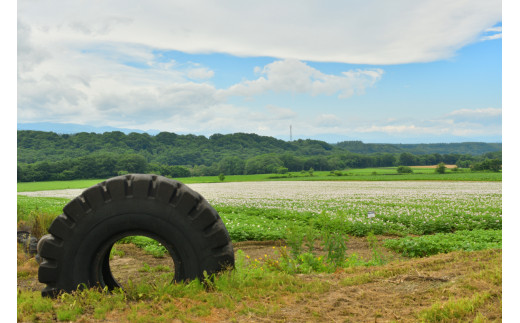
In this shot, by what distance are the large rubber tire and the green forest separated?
76.5 m

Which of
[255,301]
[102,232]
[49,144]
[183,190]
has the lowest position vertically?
[255,301]

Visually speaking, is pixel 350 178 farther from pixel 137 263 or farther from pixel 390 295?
pixel 390 295

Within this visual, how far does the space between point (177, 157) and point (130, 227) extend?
11245 cm

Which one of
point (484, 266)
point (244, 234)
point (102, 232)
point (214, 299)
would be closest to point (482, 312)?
point (484, 266)

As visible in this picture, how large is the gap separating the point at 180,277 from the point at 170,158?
112660 millimetres

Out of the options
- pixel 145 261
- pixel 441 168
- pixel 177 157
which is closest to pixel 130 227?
pixel 145 261

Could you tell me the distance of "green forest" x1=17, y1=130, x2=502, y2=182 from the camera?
81375mm

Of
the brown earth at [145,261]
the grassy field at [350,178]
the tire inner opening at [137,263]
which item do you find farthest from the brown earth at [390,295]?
the grassy field at [350,178]

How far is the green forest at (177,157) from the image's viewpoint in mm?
81375

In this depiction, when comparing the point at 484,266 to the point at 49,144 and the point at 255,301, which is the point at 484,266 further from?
the point at 49,144

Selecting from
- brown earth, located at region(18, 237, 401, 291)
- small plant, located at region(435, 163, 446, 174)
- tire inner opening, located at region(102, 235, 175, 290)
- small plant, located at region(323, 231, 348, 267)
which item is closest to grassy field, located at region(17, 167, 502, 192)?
small plant, located at region(435, 163, 446, 174)

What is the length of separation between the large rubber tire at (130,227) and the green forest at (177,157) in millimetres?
76491

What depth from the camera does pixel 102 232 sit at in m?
5.20

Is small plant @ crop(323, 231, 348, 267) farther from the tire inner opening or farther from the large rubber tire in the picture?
the large rubber tire
